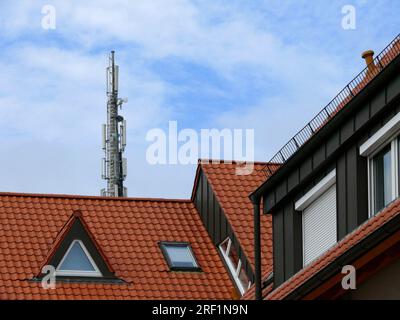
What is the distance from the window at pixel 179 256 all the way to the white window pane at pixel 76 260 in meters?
1.85

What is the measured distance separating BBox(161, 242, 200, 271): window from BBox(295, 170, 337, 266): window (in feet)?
28.3

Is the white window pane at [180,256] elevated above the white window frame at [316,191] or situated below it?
above

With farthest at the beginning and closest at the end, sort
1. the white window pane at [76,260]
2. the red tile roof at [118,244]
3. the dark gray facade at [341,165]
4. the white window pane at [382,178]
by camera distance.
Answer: the white window pane at [76,260], the red tile roof at [118,244], the white window pane at [382,178], the dark gray facade at [341,165]

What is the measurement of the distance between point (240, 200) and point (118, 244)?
9.40 ft

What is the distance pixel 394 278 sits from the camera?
52.7 feet

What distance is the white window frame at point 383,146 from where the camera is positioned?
18.1 metres

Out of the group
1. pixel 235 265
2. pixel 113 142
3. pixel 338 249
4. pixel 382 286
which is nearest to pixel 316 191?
pixel 338 249

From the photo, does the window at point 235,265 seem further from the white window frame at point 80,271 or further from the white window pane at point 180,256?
the white window frame at point 80,271

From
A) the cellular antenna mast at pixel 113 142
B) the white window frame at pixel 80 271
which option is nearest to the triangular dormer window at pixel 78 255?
the white window frame at pixel 80 271

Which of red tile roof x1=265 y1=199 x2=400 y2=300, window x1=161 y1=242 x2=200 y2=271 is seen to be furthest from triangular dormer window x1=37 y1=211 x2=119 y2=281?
red tile roof x1=265 y1=199 x2=400 y2=300

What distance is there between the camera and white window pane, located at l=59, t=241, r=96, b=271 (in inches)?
1142
